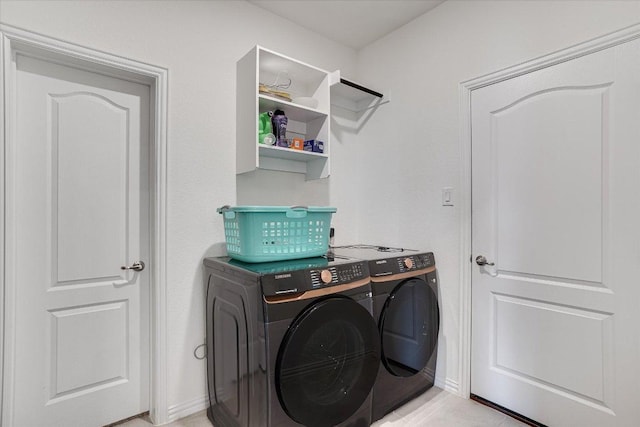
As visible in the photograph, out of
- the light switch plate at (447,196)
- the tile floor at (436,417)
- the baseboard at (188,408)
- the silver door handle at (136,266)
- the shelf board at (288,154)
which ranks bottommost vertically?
the tile floor at (436,417)

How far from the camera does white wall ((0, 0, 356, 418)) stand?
1765mm

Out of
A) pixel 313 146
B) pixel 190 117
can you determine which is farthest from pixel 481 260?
pixel 190 117

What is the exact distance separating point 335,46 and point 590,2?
1.61m

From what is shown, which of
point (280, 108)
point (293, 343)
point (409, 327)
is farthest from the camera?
point (280, 108)

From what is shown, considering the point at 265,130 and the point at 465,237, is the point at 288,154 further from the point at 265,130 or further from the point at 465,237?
the point at 465,237

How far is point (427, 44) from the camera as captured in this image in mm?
2307

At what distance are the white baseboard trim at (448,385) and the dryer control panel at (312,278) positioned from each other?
1.07 m

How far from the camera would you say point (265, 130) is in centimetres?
204

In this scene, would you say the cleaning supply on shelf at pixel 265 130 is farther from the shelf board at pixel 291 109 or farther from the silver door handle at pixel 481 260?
the silver door handle at pixel 481 260

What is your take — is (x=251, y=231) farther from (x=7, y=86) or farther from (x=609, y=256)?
(x=609, y=256)

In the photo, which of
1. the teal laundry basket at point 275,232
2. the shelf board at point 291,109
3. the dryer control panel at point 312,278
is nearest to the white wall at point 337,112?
the shelf board at point 291,109

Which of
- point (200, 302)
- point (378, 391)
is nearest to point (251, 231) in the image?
point (200, 302)

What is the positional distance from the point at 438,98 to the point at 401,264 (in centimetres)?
115

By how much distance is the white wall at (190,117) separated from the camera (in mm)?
1765
